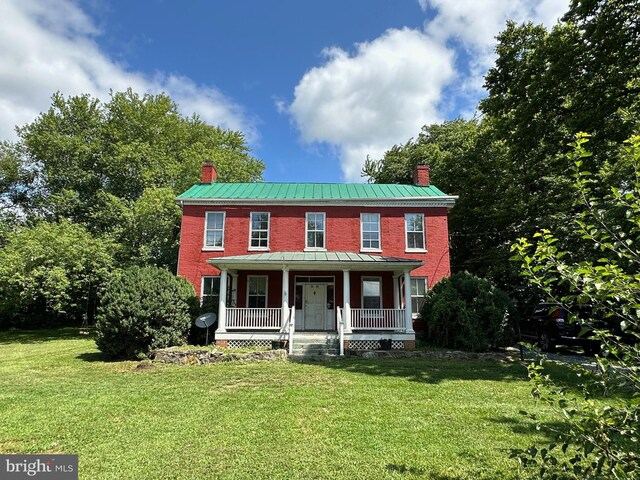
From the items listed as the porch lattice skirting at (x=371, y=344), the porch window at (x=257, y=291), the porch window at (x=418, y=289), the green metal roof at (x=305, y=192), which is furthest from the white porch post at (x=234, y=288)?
the porch window at (x=418, y=289)

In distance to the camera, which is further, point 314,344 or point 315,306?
point 315,306

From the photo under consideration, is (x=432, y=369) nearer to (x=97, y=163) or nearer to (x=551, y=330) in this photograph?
(x=551, y=330)

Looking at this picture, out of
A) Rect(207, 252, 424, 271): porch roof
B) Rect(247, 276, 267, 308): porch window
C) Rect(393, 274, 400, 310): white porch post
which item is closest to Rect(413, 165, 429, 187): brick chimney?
Rect(393, 274, 400, 310): white porch post

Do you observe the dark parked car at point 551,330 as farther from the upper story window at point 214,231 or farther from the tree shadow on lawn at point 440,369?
the upper story window at point 214,231

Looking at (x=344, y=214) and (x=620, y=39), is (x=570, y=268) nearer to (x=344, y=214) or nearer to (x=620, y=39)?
(x=620, y=39)

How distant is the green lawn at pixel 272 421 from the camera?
15.1 ft

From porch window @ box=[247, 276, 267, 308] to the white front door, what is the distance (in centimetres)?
190

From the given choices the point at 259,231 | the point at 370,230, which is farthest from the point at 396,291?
the point at 259,231

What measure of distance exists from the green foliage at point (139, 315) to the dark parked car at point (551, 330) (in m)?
13.1

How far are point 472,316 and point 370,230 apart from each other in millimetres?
6572

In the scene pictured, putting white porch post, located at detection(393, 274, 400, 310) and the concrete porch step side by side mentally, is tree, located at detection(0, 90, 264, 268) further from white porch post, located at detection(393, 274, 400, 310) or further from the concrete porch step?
white porch post, located at detection(393, 274, 400, 310)

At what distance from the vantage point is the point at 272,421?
6254mm

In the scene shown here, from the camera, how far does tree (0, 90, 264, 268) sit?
25.8 m

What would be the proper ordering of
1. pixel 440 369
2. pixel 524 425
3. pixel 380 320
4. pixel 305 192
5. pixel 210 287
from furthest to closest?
pixel 305 192, pixel 210 287, pixel 380 320, pixel 440 369, pixel 524 425
